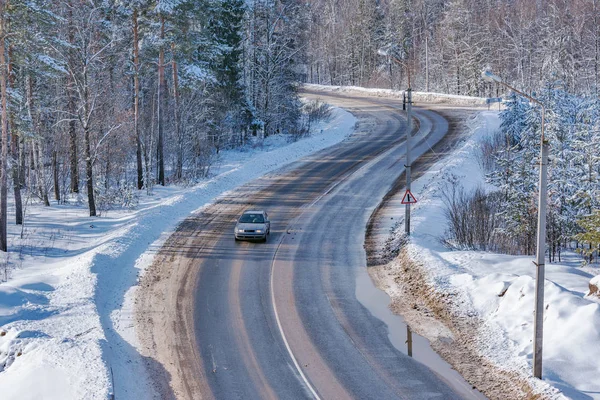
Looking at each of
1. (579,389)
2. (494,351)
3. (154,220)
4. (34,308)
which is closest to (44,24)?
(154,220)

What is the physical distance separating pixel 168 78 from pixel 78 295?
23197 millimetres

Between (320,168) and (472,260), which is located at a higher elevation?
(320,168)

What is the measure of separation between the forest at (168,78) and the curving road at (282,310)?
8.02 m

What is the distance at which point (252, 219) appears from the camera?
25734mm

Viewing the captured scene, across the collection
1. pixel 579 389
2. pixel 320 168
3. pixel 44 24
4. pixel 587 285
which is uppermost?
pixel 44 24

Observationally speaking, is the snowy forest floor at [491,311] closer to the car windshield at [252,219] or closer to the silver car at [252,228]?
the silver car at [252,228]

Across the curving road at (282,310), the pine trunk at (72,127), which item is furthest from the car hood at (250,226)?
the pine trunk at (72,127)

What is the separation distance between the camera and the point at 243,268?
862 inches

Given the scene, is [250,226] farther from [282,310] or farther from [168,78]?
[168,78]

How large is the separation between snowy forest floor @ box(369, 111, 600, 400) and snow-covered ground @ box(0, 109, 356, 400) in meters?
8.18

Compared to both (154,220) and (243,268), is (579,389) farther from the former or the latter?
(154,220)

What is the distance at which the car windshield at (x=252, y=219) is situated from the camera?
25.5 metres

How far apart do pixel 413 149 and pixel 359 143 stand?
5.76 metres

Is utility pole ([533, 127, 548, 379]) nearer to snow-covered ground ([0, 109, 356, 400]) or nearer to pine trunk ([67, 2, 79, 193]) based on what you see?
snow-covered ground ([0, 109, 356, 400])
